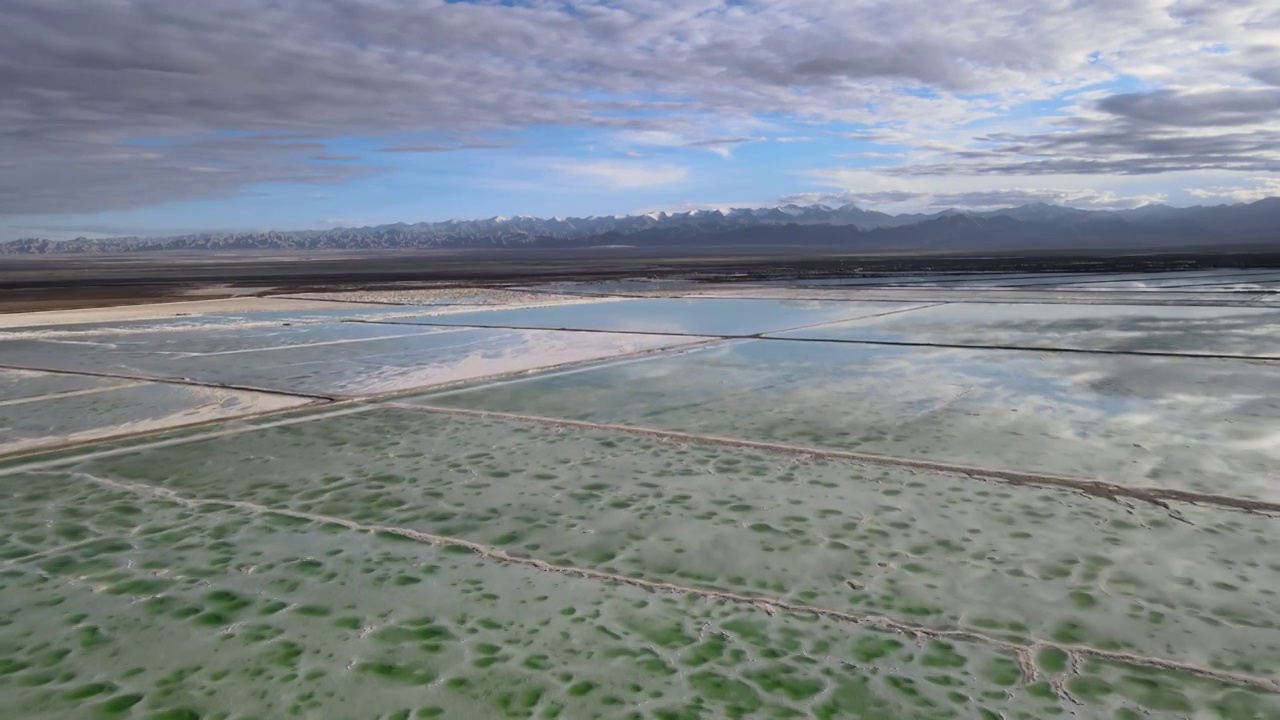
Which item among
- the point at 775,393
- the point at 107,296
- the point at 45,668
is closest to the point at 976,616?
the point at 45,668

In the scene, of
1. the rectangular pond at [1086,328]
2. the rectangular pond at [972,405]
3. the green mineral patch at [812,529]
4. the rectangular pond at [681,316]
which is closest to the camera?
the green mineral patch at [812,529]

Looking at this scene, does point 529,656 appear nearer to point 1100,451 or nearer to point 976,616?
point 976,616

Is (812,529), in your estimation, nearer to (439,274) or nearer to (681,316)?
(681,316)

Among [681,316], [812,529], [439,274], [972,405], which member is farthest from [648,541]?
[439,274]

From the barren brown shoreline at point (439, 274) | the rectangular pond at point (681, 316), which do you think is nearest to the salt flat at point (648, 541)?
the rectangular pond at point (681, 316)

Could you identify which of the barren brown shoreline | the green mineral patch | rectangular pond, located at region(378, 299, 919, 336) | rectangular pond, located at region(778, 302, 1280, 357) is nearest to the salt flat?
the green mineral patch

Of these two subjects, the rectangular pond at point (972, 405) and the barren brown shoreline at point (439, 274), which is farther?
the barren brown shoreline at point (439, 274)

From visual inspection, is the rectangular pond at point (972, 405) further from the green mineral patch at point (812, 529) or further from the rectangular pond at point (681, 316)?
the rectangular pond at point (681, 316)

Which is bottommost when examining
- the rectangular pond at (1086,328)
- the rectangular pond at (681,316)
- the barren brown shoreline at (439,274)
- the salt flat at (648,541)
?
the salt flat at (648,541)

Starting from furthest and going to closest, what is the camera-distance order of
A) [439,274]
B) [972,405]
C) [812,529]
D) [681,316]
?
[439,274], [681,316], [972,405], [812,529]
